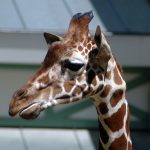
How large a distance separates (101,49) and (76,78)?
19cm

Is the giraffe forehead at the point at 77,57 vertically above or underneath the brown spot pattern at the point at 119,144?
above

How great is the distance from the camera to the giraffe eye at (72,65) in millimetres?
2904

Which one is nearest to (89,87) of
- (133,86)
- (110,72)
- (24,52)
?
(110,72)

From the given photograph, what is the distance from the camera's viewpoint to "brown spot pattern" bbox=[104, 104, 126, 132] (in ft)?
10.2

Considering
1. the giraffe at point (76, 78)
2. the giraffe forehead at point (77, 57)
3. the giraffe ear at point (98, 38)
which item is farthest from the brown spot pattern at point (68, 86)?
the giraffe ear at point (98, 38)

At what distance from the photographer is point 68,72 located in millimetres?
2934

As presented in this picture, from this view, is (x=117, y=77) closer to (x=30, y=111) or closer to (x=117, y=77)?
(x=117, y=77)

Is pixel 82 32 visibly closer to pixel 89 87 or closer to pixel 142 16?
pixel 89 87

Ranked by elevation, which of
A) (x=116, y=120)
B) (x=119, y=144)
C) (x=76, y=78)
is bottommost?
(x=119, y=144)

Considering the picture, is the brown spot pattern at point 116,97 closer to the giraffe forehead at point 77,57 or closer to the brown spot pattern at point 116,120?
the brown spot pattern at point 116,120

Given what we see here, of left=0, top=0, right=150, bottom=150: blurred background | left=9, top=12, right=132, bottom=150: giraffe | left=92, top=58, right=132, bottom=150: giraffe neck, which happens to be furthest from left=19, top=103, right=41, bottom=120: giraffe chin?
left=0, top=0, right=150, bottom=150: blurred background

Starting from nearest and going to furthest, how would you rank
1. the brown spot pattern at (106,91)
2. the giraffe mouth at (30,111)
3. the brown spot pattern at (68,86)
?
the giraffe mouth at (30,111) → the brown spot pattern at (68,86) → the brown spot pattern at (106,91)

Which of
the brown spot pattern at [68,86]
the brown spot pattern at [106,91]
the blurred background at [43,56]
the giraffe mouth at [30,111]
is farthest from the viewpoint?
the blurred background at [43,56]

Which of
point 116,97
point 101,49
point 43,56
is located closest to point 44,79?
point 101,49
